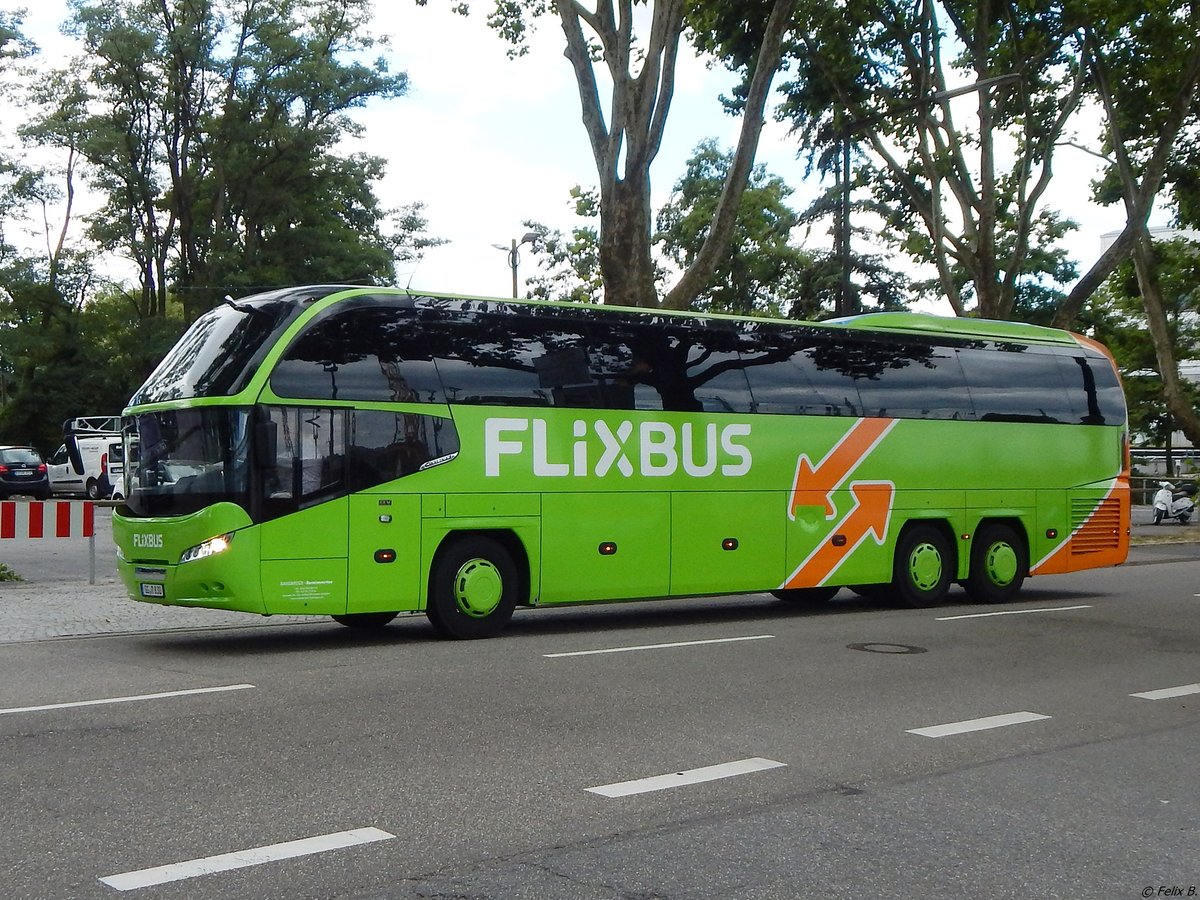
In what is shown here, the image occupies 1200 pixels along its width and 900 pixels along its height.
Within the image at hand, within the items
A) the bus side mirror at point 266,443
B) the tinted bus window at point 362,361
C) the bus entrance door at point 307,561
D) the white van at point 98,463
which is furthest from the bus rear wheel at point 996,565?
the white van at point 98,463

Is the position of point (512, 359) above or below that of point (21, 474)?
above

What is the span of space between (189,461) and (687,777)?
21.8 ft

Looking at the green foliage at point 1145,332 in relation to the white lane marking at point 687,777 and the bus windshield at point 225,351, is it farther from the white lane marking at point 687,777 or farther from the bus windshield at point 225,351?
the white lane marking at point 687,777

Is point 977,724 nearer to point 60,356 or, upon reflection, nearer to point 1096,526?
point 1096,526

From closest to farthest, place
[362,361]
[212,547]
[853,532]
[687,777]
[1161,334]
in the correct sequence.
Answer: [687,777] → [212,547] → [362,361] → [853,532] → [1161,334]

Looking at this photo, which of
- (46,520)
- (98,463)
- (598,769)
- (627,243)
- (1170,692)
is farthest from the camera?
(98,463)

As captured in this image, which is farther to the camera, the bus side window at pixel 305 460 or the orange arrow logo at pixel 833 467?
the orange arrow logo at pixel 833 467

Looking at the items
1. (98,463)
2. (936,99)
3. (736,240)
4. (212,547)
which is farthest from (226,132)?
(212,547)

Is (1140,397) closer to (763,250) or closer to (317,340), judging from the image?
(763,250)

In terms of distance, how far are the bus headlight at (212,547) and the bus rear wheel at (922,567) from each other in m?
8.19

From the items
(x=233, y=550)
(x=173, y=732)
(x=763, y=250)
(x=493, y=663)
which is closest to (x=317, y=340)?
(x=233, y=550)

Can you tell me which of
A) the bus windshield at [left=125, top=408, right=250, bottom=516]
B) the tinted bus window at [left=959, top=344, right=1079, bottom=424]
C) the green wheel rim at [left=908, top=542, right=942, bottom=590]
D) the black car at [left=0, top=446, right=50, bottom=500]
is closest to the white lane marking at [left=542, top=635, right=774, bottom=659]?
the bus windshield at [left=125, top=408, right=250, bottom=516]

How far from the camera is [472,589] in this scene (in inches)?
520

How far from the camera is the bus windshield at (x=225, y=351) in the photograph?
12.1 m
